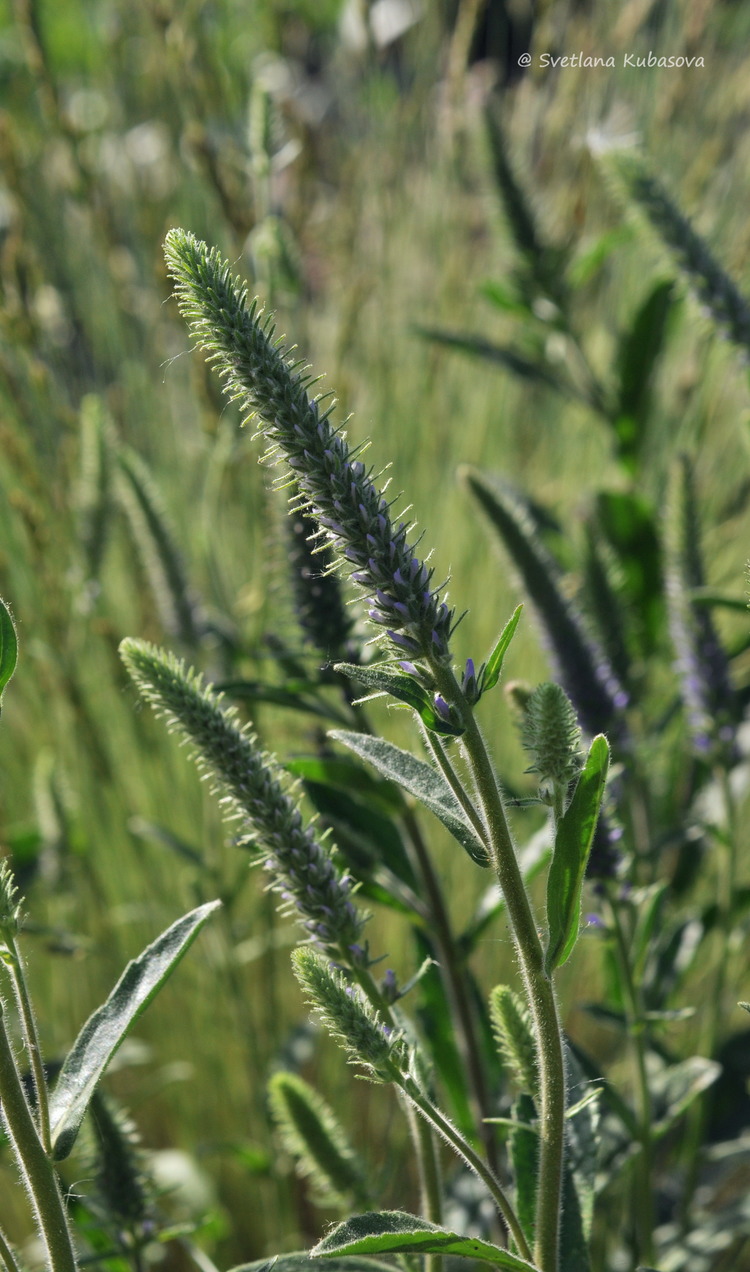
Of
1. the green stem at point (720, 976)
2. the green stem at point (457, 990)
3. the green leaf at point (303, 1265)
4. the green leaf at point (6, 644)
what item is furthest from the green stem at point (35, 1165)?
the green stem at point (720, 976)

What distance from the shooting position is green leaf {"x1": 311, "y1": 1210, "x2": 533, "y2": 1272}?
761mm

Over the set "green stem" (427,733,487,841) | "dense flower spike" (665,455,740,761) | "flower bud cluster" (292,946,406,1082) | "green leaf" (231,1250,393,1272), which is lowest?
"green leaf" (231,1250,393,1272)

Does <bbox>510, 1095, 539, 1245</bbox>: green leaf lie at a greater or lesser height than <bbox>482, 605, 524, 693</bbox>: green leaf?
lesser

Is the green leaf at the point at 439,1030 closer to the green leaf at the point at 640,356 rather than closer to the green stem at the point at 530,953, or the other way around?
the green stem at the point at 530,953

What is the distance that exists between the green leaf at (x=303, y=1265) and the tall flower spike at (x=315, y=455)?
519mm

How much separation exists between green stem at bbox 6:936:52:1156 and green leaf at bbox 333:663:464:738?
323 mm

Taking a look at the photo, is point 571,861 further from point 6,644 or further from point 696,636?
point 696,636

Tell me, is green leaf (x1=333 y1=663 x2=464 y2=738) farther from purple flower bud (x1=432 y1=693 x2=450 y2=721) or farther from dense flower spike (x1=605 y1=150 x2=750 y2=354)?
dense flower spike (x1=605 y1=150 x2=750 y2=354)

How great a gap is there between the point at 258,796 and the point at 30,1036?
249 mm

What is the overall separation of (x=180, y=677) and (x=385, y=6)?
400 cm

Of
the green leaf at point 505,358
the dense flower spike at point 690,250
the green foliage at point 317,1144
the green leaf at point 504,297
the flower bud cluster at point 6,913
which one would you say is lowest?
the green foliage at point 317,1144

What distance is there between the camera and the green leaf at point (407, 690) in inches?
29.9

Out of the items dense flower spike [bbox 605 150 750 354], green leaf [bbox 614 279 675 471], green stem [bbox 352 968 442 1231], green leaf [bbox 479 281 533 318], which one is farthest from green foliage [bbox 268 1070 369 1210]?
green leaf [bbox 479 281 533 318]

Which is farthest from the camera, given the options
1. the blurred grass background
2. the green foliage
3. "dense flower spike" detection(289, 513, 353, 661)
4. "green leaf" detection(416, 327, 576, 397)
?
"green leaf" detection(416, 327, 576, 397)
